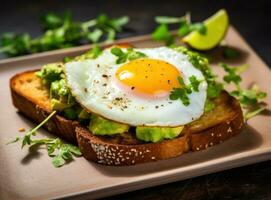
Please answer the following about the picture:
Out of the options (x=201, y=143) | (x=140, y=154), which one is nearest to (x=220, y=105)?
(x=201, y=143)

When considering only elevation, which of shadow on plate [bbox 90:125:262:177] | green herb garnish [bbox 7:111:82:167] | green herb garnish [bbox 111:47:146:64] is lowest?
→ shadow on plate [bbox 90:125:262:177]

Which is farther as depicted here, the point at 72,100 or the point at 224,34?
the point at 224,34

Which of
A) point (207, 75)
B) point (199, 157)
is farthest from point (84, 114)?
point (207, 75)

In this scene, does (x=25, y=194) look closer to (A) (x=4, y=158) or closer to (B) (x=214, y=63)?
(A) (x=4, y=158)

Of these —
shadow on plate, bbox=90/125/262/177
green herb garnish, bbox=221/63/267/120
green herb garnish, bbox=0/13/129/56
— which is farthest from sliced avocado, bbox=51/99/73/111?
green herb garnish, bbox=0/13/129/56

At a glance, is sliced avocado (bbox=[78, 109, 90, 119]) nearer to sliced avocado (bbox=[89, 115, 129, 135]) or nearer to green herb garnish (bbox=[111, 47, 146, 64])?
sliced avocado (bbox=[89, 115, 129, 135])

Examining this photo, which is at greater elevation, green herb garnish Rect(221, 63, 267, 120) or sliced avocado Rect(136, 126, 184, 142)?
sliced avocado Rect(136, 126, 184, 142)

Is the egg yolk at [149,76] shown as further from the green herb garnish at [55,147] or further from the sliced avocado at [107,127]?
the green herb garnish at [55,147]
